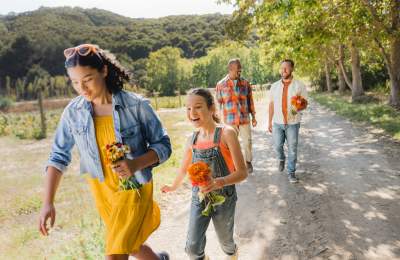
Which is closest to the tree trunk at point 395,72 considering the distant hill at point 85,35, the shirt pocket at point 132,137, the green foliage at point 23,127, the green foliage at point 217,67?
the shirt pocket at point 132,137

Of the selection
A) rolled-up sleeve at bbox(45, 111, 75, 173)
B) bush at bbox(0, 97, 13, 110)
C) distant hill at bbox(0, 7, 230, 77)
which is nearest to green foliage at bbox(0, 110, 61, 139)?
bush at bbox(0, 97, 13, 110)

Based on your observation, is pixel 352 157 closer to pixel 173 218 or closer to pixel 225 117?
pixel 225 117

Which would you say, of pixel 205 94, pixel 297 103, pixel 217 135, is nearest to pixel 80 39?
pixel 297 103

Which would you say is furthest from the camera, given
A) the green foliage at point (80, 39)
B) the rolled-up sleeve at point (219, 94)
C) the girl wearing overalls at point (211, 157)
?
the green foliage at point (80, 39)

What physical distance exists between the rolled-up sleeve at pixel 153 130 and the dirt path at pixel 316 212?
2171 millimetres

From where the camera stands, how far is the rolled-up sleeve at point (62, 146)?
2.67 m

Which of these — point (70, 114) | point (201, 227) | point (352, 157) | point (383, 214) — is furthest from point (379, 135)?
point (70, 114)

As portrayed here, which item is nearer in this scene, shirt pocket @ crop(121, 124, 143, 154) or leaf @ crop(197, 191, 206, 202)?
shirt pocket @ crop(121, 124, 143, 154)

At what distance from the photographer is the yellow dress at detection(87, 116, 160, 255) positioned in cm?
249

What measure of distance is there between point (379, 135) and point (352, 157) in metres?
3.29

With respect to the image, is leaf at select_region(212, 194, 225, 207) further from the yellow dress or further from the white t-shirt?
the white t-shirt

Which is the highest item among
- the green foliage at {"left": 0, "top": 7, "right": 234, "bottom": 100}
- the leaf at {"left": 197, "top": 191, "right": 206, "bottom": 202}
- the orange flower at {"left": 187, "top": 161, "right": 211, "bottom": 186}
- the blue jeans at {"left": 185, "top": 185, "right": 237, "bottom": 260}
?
the green foliage at {"left": 0, "top": 7, "right": 234, "bottom": 100}

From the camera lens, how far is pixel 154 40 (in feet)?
405

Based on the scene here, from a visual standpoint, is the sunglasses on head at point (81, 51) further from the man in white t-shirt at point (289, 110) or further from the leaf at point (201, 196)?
the man in white t-shirt at point (289, 110)
